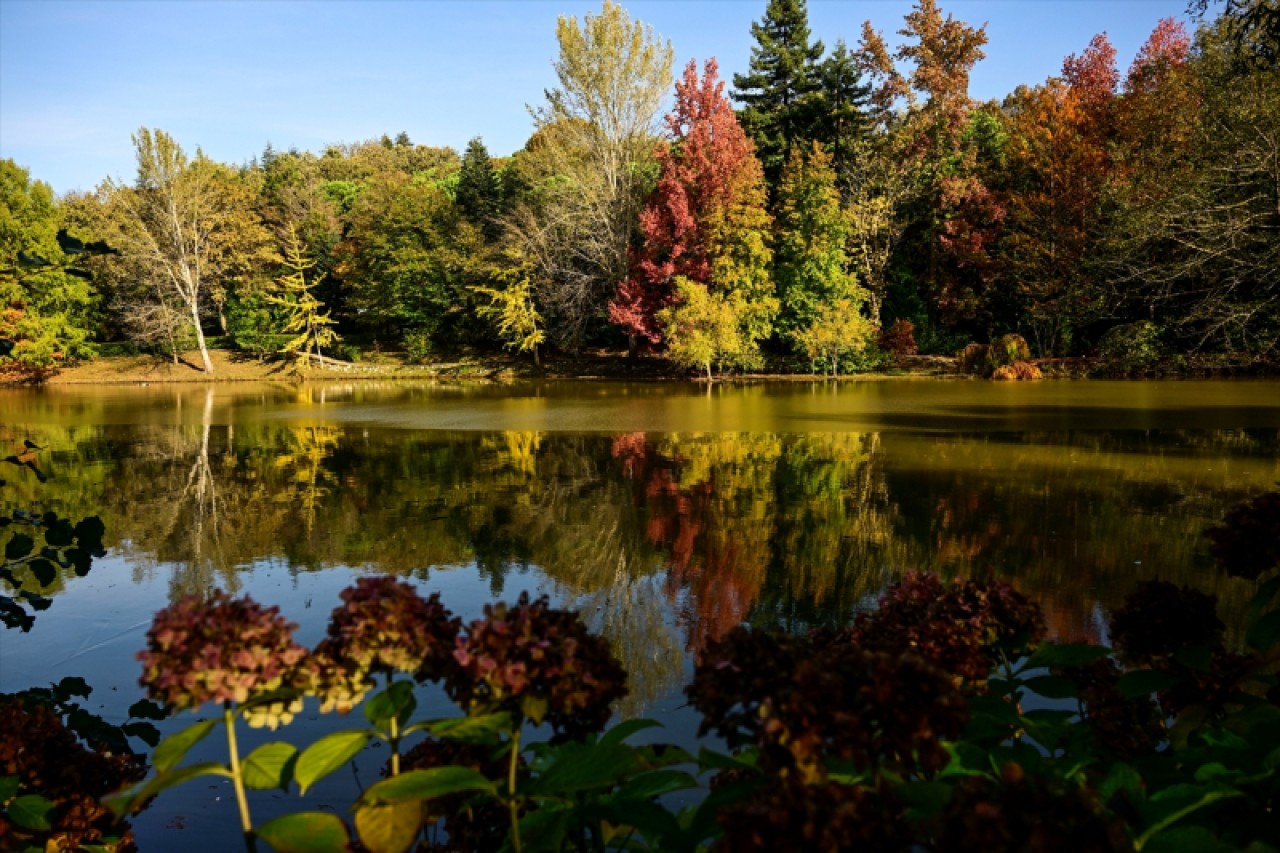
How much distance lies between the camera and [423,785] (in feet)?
3.97

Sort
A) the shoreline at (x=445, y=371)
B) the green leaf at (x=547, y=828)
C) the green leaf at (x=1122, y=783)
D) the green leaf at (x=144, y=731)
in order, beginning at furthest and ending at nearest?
the shoreline at (x=445, y=371)
the green leaf at (x=144, y=731)
the green leaf at (x=547, y=828)
the green leaf at (x=1122, y=783)

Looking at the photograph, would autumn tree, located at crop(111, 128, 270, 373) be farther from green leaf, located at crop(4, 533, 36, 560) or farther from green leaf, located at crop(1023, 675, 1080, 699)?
green leaf, located at crop(1023, 675, 1080, 699)

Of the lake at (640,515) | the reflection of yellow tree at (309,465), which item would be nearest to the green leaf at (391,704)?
the lake at (640,515)

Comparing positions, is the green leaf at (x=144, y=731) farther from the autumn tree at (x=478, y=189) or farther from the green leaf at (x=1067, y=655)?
the autumn tree at (x=478, y=189)

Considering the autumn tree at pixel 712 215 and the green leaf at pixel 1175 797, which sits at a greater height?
the autumn tree at pixel 712 215

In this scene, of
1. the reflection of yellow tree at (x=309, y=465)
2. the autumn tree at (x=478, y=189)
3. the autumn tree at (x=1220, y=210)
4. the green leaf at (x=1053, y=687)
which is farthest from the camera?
the autumn tree at (x=478, y=189)

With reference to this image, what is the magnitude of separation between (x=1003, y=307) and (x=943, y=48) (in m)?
9.58

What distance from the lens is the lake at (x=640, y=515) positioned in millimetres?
5832

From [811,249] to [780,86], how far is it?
960 cm

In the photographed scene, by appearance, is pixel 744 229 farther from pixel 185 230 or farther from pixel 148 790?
pixel 148 790

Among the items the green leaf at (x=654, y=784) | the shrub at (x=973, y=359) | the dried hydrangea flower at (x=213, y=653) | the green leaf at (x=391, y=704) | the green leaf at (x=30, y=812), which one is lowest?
the green leaf at (x=30, y=812)

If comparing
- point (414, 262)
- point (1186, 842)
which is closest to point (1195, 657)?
point (1186, 842)

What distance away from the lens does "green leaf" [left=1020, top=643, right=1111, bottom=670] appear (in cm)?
162

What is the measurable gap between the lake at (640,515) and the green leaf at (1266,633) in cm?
48
